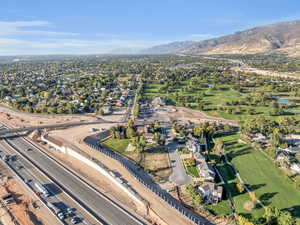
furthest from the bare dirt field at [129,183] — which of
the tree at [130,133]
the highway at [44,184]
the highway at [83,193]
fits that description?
the tree at [130,133]

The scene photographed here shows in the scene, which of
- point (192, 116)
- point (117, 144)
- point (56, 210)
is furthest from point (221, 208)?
point (192, 116)

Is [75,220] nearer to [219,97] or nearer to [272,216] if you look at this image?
[272,216]

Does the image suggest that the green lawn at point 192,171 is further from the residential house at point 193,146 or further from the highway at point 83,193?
the highway at point 83,193

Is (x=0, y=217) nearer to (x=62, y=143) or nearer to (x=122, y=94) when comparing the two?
(x=62, y=143)

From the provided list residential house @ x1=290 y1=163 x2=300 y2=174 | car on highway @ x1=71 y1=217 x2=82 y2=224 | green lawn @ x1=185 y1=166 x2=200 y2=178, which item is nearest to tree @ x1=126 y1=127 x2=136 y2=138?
green lawn @ x1=185 y1=166 x2=200 y2=178

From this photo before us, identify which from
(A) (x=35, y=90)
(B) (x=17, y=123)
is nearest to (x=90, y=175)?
(B) (x=17, y=123)

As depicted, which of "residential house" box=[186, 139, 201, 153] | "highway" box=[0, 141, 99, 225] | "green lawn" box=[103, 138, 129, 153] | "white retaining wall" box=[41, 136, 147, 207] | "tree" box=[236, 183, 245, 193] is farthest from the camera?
"green lawn" box=[103, 138, 129, 153]

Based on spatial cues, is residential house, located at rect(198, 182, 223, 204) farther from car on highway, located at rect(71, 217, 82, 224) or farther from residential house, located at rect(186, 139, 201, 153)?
car on highway, located at rect(71, 217, 82, 224)
